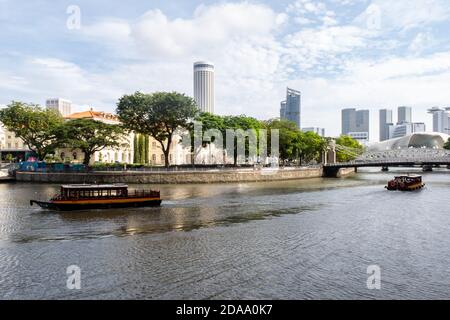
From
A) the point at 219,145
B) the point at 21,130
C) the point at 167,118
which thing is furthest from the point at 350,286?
the point at 21,130

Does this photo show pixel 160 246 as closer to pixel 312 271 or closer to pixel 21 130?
pixel 312 271

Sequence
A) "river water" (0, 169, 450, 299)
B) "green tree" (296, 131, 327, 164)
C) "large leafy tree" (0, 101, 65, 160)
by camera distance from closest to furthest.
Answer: "river water" (0, 169, 450, 299), "large leafy tree" (0, 101, 65, 160), "green tree" (296, 131, 327, 164)

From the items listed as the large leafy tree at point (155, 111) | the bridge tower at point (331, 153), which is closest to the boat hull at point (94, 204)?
the large leafy tree at point (155, 111)

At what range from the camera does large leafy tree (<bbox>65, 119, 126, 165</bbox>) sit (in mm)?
90938

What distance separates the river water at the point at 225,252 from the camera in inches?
836

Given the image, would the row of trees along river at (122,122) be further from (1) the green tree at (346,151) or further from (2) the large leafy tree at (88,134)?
(1) the green tree at (346,151)

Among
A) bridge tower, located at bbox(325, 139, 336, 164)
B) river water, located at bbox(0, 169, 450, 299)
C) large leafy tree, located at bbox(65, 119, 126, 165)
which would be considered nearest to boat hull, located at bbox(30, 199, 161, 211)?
river water, located at bbox(0, 169, 450, 299)

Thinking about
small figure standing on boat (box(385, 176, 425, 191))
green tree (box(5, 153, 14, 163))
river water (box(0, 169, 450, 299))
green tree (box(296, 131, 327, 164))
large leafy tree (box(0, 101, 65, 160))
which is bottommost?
river water (box(0, 169, 450, 299))

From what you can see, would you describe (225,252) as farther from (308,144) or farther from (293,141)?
(308,144)

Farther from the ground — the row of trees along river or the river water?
the row of trees along river

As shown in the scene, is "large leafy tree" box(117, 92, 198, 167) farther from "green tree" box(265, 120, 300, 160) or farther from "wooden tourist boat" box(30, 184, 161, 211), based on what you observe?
"wooden tourist boat" box(30, 184, 161, 211)

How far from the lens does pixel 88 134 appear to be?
307 ft

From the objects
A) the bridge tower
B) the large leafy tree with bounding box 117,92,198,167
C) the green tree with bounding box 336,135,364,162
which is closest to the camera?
the large leafy tree with bounding box 117,92,198,167
